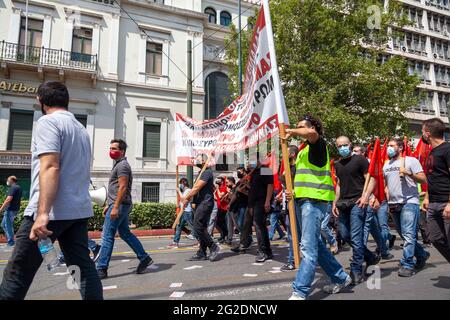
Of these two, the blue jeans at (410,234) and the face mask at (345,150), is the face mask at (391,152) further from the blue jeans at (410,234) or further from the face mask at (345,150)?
the face mask at (345,150)

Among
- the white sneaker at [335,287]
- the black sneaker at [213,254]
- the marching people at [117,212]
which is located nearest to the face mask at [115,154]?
the marching people at [117,212]

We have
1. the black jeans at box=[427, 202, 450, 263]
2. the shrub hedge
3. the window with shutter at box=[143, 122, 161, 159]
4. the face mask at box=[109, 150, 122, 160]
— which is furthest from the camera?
the window with shutter at box=[143, 122, 161, 159]

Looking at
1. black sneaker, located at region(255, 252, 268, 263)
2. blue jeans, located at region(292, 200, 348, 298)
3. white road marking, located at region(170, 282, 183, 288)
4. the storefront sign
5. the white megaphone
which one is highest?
the storefront sign

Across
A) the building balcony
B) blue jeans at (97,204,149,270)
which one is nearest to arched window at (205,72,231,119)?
the building balcony

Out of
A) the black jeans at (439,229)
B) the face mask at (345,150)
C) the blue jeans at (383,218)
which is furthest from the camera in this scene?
the blue jeans at (383,218)

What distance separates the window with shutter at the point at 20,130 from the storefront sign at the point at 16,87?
1.07 metres

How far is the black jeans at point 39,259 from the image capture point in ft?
7.50

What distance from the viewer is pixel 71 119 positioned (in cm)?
271

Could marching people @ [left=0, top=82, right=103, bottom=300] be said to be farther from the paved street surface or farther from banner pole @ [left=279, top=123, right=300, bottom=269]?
banner pole @ [left=279, top=123, right=300, bottom=269]

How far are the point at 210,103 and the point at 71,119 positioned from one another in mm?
19325

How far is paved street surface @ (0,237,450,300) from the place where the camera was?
148 inches

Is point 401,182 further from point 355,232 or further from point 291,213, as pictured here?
point 291,213

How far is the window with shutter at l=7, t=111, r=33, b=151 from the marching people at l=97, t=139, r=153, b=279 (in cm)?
1458
